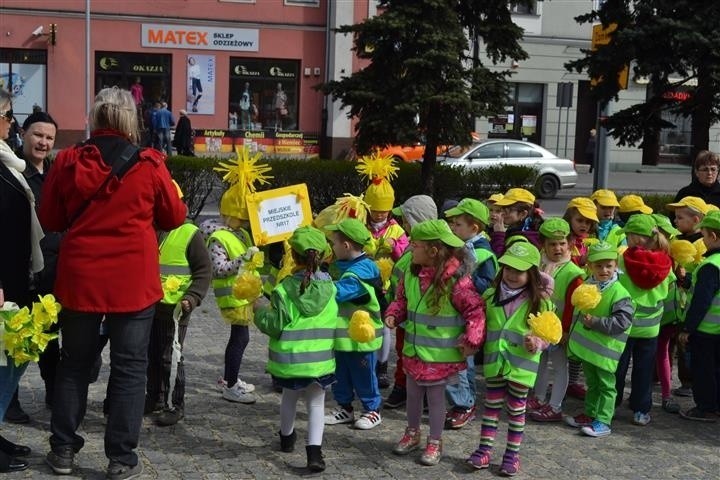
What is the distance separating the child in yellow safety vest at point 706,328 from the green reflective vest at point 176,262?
10.9 feet

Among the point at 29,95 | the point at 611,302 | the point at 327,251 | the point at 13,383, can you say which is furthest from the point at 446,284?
the point at 29,95

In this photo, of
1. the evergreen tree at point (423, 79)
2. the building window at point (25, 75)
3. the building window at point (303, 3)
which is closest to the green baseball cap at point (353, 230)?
the evergreen tree at point (423, 79)

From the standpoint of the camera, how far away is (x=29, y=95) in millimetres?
29266

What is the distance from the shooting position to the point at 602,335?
6211mm

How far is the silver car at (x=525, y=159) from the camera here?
22578 millimetres

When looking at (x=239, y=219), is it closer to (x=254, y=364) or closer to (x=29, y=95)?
(x=254, y=364)

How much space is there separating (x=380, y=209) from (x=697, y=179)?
2.90 metres

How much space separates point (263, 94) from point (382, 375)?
2542 cm

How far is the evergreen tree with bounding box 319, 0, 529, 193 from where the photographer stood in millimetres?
14083

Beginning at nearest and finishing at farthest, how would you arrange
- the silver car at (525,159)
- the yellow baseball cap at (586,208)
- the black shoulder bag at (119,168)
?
1. the black shoulder bag at (119,168)
2. the yellow baseball cap at (586,208)
3. the silver car at (525,159)

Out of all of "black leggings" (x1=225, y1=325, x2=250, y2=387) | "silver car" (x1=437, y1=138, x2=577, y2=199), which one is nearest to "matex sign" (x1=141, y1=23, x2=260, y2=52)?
"silver car" (x1=437, y1=138, x2=577, y2=199)

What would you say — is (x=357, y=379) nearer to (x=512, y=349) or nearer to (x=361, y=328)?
(x=361, y=328)

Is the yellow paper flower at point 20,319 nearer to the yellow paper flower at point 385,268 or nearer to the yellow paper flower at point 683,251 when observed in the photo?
the yellow paper flower at point 385,268

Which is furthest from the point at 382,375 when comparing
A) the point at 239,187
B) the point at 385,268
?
the point at 239,187
